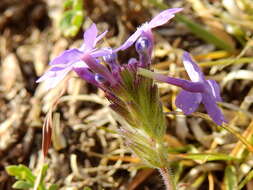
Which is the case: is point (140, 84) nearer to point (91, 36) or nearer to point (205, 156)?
point (91, 36)

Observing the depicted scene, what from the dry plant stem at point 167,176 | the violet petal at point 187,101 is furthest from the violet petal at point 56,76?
the dry plant stem at point 167,176

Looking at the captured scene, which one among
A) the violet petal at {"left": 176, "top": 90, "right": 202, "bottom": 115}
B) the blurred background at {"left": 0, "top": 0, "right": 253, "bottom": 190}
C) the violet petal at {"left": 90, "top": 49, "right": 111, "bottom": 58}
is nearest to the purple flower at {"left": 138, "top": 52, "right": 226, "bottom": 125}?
the violet petal at {"left": 176, "top": 90, "right": 202, "bottom": 115}

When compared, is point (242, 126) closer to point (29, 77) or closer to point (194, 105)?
point (194, 105)

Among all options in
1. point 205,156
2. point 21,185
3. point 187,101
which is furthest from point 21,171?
point 187,101

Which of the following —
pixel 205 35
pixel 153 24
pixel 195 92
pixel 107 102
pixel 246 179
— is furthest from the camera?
pixel 205 35

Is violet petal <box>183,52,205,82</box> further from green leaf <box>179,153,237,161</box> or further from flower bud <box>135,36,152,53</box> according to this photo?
green leaf <box>179,153,237,161</box>

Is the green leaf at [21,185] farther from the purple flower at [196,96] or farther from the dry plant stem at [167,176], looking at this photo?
the purple flower at [196,96]
